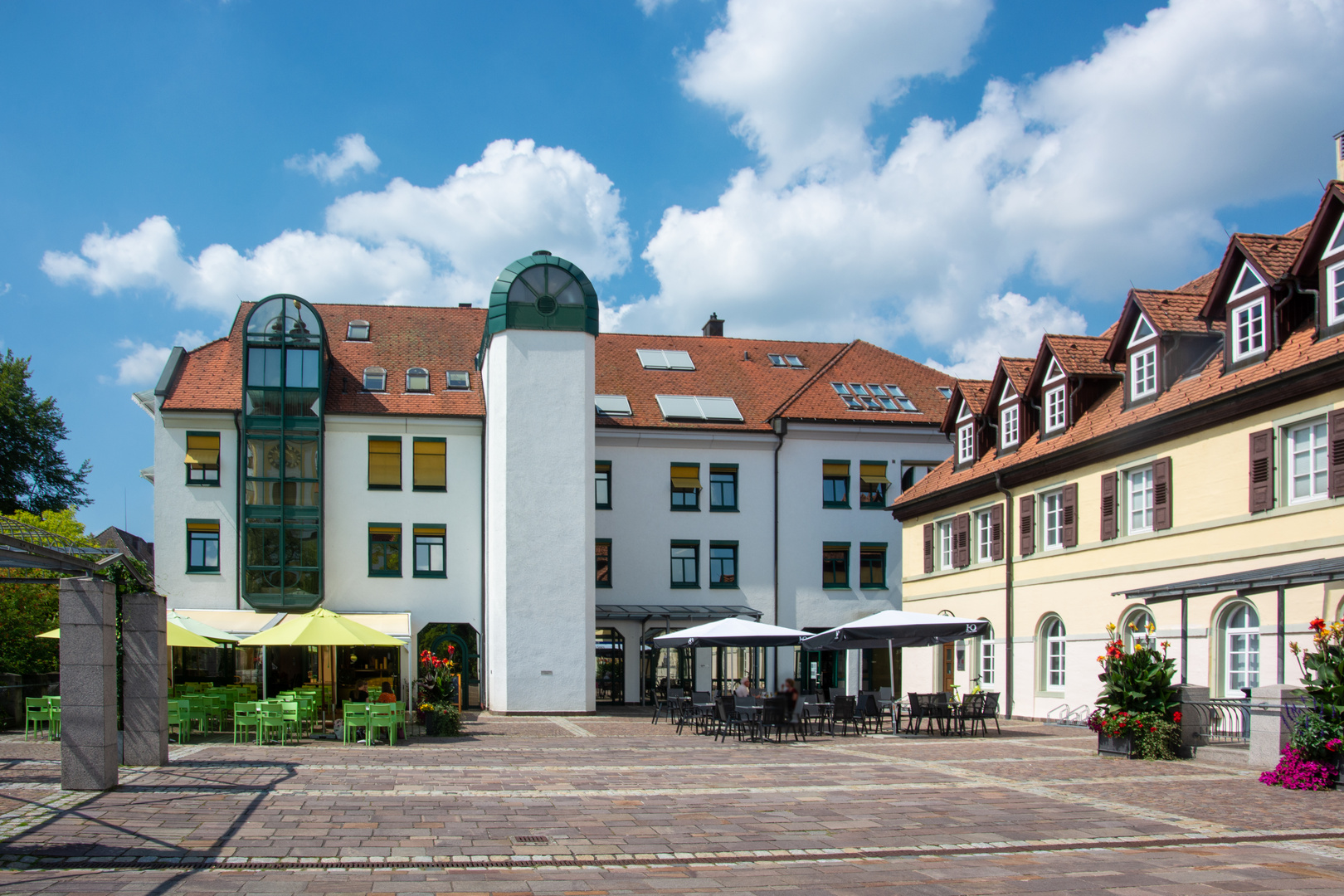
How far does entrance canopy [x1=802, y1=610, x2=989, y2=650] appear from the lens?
79.0ft

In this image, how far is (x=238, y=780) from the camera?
1497 cm

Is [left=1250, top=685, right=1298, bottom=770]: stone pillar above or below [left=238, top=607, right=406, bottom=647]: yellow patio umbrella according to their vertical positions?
below

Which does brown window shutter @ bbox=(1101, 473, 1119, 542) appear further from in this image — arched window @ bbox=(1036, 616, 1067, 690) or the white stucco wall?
the white stucco wall

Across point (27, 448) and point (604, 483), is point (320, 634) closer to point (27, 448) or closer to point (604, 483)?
point (604, 483)

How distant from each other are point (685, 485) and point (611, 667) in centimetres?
637

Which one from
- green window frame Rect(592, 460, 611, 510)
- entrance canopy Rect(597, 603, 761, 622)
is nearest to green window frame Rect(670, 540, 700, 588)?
entrance canopy Rect(597, 603, 761, 622)

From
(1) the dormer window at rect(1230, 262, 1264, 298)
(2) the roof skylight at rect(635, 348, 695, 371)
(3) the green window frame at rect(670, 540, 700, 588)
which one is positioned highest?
(2) the roof skylight at rect(635, 348, 695, 371)

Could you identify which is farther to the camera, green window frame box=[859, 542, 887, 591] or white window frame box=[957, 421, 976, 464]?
green window frame box=[859, 542, 887, 591]

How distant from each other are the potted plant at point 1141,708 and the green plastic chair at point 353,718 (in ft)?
41.9

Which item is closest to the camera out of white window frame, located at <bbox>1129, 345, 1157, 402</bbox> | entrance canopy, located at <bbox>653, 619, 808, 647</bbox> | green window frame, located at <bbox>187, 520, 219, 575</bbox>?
white window frame, located at <bbox>1129, 345, 1157, 402</bbox>

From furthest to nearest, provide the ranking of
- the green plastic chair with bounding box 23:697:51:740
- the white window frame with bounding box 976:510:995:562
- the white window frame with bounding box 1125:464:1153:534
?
the white window frame with bounding box 976:510:995:562
the white window frame with bounding box 1125:464:1153:534
the green plastic chair with bounding box 23:697:51:740

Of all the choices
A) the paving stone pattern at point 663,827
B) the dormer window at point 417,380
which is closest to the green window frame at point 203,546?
the dormer window at point 417,380

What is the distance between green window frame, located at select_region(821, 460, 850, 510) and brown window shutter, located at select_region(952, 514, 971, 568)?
6536 mm

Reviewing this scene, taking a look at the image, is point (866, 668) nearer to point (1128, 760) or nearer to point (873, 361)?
point (873, 361)
